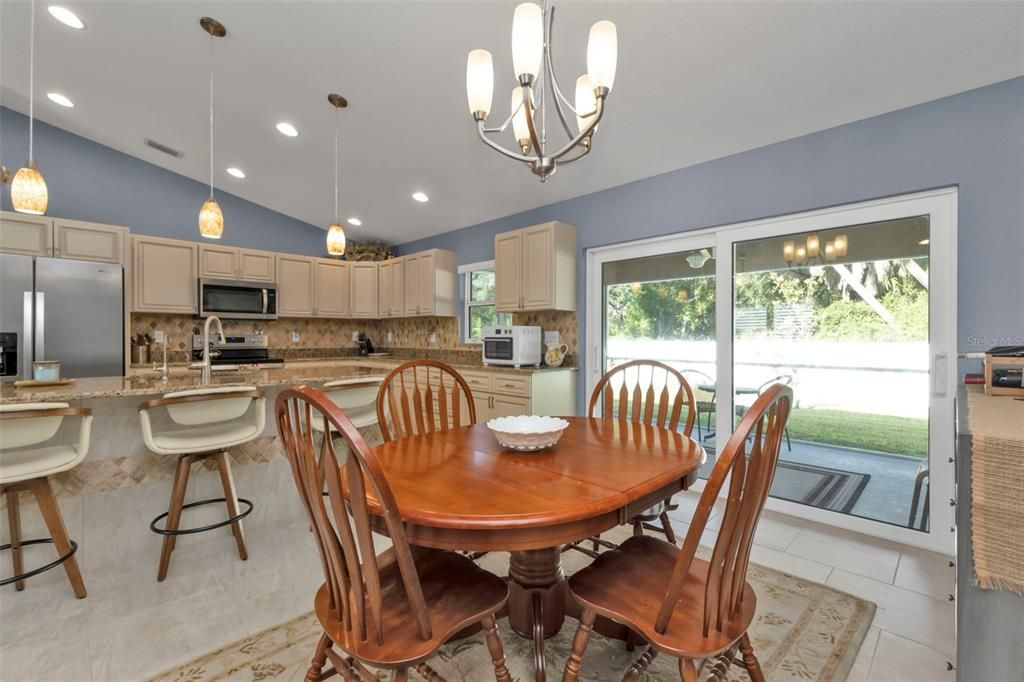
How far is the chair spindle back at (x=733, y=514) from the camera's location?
0.95m

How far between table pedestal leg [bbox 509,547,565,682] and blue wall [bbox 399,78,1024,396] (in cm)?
240

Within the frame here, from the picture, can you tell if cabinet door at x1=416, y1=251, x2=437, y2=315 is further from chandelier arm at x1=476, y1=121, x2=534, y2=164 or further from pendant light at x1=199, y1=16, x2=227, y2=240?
chandelier arm at x1=476, y1=121, x2=534, y2=164

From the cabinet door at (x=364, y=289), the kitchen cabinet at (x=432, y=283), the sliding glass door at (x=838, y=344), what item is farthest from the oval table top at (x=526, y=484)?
the cabinet door at (x=364, y=289)

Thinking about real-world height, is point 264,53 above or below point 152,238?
above

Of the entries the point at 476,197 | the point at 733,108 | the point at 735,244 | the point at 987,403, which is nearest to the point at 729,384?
the point at 735,244

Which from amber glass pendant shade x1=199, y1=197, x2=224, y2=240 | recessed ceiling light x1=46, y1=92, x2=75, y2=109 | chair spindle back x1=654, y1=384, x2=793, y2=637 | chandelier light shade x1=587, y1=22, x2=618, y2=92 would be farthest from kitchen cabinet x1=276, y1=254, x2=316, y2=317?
chair spindle back x1=654, y1=384, x2=793, y2=637

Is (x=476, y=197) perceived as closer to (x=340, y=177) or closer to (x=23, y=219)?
(x=340, y=177)

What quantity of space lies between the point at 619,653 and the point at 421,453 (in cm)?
105

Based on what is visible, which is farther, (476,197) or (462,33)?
(476,197)

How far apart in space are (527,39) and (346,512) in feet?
4.61

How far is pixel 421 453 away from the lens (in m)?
1.56

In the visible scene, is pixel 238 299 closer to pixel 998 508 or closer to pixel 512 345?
pixel 512 345

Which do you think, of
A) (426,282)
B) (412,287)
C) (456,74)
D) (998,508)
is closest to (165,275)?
(412,287)

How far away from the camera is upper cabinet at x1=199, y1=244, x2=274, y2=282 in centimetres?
470
